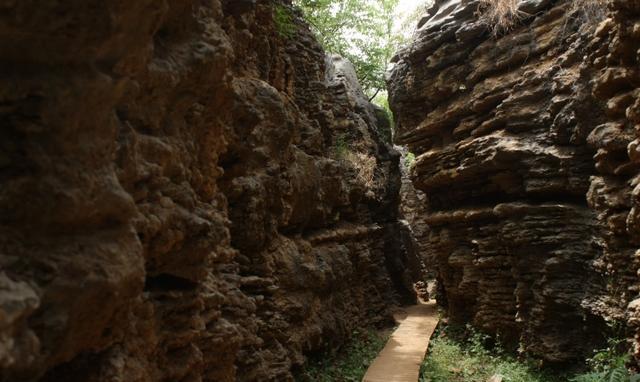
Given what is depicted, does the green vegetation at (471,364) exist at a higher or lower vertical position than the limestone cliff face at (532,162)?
lower

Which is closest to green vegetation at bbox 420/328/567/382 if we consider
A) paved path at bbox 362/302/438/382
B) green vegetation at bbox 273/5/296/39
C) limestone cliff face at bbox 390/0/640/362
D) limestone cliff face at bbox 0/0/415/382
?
paved path at bbox 362/302/438/382

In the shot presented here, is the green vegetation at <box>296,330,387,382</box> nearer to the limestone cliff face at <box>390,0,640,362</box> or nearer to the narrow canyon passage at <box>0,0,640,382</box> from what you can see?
the narrow canyon passage at <box>0,0,640,382</box>

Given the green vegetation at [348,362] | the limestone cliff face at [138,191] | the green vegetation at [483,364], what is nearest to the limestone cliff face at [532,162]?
the green vegetation at [483,364]

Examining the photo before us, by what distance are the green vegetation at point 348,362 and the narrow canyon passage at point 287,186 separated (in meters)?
0.21

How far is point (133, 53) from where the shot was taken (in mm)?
2732

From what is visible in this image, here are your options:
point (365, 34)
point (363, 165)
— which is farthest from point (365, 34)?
point (363, 165)

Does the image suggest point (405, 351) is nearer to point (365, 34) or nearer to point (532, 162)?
point (532, 162)

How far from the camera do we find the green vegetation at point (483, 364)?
764 cm

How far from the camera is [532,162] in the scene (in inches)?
389

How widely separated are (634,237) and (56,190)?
22.3 ft

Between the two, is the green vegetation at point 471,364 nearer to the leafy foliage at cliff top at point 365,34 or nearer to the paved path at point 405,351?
the paved path at point 405,351

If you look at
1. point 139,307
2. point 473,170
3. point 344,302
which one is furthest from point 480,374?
point 139,307

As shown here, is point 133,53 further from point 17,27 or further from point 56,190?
point 56,190

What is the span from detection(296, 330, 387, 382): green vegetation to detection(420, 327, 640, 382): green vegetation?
1254mm
